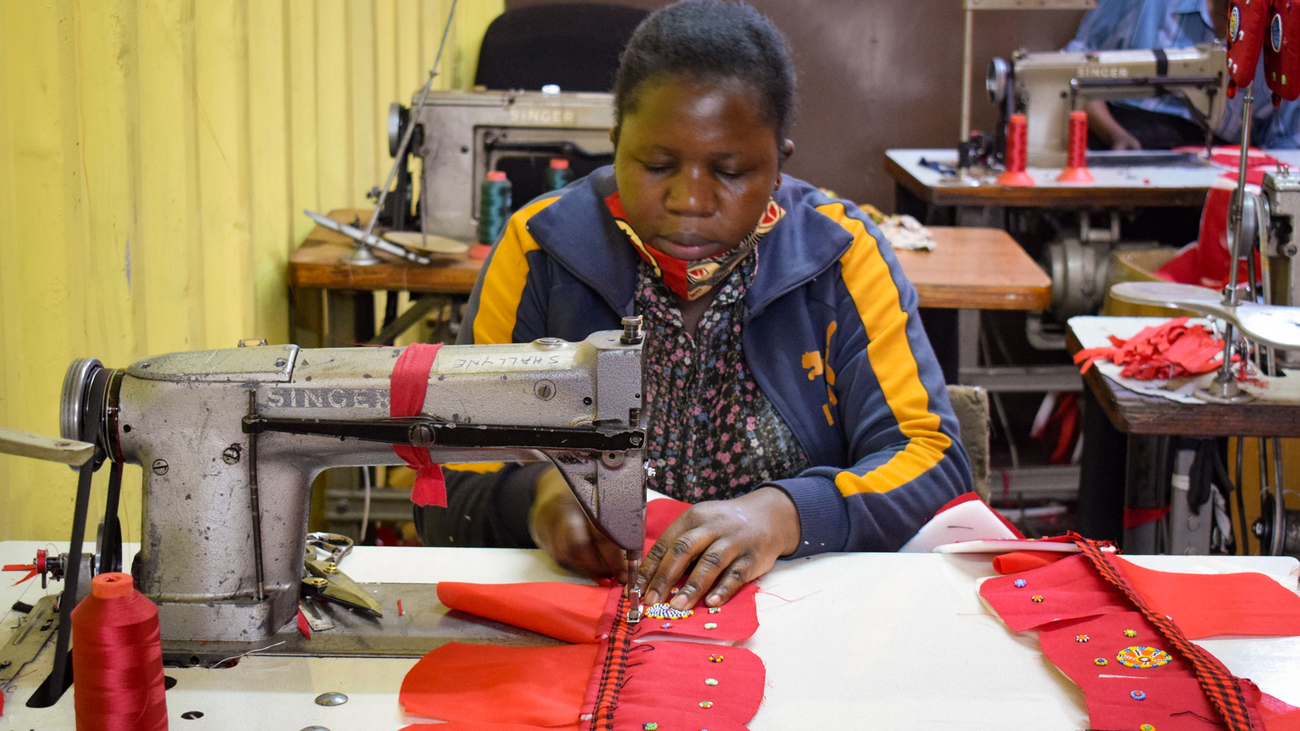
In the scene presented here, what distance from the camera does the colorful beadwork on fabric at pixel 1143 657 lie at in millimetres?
1062

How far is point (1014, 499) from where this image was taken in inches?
124

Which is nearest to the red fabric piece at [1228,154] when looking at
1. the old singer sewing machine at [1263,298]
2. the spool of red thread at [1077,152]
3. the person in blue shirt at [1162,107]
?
the person in blue shirt at [1162,107]

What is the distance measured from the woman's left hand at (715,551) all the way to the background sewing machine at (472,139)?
1618 millimetres

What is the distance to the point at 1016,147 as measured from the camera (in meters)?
3.60

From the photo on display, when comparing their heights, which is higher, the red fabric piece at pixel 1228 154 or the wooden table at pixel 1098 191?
the red fabric piece at pixel 1228 154

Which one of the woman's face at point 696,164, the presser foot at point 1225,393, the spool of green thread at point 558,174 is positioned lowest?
the presser foot at point 1225,393

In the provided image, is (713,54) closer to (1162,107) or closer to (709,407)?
(709,407)

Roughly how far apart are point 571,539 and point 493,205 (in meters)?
1.56

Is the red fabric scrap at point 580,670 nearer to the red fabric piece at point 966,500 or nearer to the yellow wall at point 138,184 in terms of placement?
the red fabric piece at point 966,500

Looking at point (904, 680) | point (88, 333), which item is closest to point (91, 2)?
point (88, 333)

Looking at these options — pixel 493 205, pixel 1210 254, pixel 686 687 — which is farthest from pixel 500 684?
pixel 1210 254

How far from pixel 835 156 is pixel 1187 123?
151 centimetres

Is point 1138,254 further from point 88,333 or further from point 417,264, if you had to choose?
point 88,333

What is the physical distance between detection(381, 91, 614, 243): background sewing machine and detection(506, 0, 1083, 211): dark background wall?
2.46 metres
